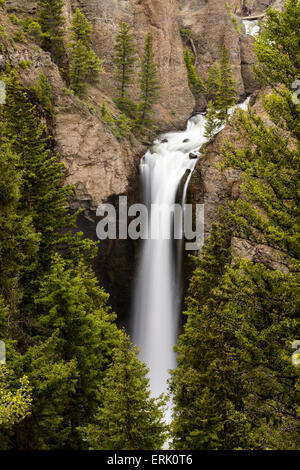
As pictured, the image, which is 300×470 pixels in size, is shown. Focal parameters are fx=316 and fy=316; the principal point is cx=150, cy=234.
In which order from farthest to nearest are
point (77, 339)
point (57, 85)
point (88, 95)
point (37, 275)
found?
point (88, 95) < point (57, 85) < point (37, 275) < point (77, 339)

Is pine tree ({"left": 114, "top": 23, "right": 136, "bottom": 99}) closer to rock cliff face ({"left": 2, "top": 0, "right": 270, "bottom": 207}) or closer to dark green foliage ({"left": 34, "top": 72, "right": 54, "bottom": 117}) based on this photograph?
rock cliff face ({"left": 2, "top": 0, "right": 270, "bottom": 207})

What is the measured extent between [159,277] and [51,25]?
2416cm

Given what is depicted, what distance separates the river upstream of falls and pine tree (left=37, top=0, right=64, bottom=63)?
12.2 m

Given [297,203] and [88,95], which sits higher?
[88,95]

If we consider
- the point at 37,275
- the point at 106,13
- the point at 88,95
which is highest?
the point at 106,13

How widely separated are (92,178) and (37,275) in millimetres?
14203

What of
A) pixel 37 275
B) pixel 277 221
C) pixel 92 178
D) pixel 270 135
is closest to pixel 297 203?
pixel 277 221

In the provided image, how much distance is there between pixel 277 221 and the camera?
8406 mm

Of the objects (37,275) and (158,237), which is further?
(158,237)

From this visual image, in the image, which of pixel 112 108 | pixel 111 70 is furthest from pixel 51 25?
pixel 111 70

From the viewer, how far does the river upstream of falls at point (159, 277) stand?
2520cm

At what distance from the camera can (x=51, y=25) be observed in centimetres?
2795

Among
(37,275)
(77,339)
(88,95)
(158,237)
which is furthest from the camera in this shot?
(88,95)
